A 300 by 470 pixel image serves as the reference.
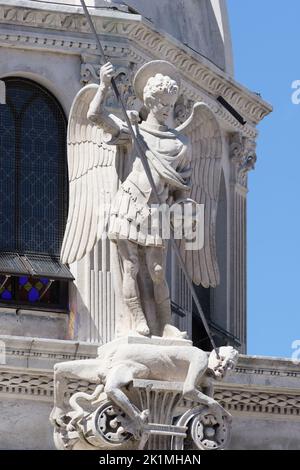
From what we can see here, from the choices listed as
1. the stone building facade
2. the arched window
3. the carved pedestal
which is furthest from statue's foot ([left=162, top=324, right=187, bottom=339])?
the arched window

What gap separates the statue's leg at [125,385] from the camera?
3609 cm

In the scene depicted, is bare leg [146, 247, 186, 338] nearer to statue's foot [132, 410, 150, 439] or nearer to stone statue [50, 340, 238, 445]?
stone statue [50, 340, 238, 445]

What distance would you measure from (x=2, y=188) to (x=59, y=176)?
783 millimetres

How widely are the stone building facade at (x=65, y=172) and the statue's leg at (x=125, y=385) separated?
8.35 meters

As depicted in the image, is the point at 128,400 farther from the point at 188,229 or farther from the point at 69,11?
the point at 69,11

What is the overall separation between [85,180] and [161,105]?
1166 millimetres

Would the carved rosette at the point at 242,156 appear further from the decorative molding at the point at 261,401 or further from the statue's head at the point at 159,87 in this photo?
the statue's head at the point at 159,87

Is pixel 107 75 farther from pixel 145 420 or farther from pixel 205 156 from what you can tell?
pixel 145 420

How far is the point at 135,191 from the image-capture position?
123 feet

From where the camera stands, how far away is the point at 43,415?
43500mm

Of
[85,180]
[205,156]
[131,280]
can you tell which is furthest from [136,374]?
[205,156]

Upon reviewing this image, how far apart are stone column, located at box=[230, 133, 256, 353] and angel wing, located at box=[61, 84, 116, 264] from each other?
12287 millimetres
